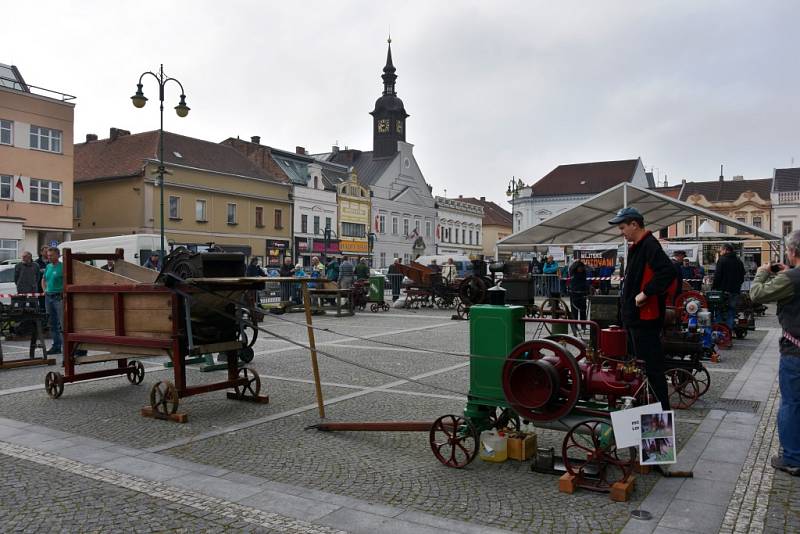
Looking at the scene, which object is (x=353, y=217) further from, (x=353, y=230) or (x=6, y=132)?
(x=6, y=132)

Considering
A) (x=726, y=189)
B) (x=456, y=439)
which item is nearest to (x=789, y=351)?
(x=456, y=439)

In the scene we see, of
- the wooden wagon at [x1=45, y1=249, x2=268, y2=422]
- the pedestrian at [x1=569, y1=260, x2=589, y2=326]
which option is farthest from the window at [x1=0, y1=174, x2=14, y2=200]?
the pedestrian at [x1=569, y1=260, x2=589, y2=326]

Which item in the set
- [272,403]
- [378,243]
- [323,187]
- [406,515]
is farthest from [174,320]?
[378,243]

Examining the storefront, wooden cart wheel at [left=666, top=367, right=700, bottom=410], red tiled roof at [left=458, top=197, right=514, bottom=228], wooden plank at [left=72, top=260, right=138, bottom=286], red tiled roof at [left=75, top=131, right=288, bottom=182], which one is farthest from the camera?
red tiled roof at [left=458, top=197, right=514, bottom=228]

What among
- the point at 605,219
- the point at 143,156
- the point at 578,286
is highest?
the point at 143,156

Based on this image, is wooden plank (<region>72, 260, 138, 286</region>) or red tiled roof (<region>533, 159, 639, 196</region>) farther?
red tiled roof (<region>533, 159, 639, 196</region>)

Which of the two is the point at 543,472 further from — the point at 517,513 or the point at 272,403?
the point at 272,403

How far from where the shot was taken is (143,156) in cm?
4231

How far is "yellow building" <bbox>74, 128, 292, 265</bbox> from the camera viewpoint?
136 ft

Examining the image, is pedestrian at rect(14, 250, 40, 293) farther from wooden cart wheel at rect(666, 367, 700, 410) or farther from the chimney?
the chimney

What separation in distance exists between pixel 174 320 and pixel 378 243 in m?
58.4

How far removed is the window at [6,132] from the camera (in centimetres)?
3334

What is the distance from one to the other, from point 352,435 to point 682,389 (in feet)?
12.9

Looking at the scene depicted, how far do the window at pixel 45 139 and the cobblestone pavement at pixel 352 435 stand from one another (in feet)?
Answer: 96.2
